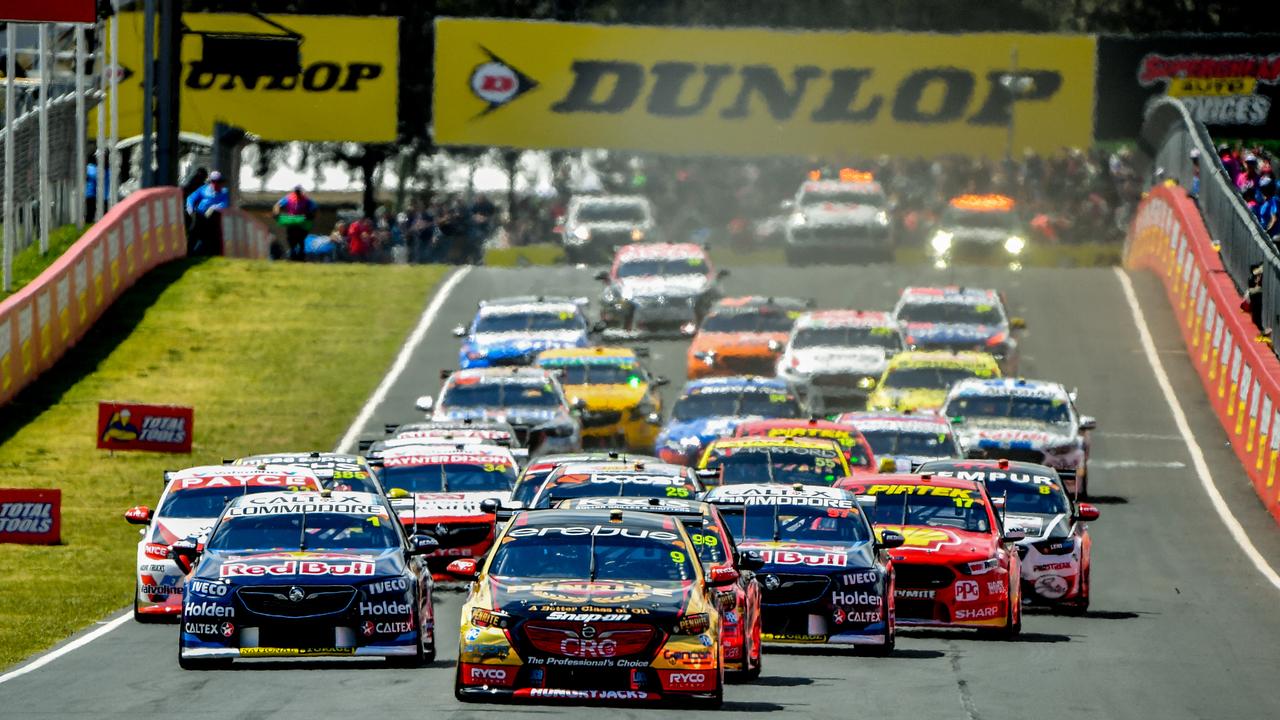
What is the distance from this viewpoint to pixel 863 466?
2794 centimetres

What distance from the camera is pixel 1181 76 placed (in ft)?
184

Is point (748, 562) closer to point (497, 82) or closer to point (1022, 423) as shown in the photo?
point (1022, 423)

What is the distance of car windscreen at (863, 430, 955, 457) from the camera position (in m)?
29.5

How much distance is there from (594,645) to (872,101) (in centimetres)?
4259

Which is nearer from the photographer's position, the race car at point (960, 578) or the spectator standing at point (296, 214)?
the race car at point (960, 578)

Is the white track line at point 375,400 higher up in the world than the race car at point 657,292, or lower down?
lower down

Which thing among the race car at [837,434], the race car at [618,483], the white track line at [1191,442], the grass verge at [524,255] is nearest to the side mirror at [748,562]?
the race car at [618,483]

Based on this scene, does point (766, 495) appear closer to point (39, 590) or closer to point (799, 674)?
point (799, 674)

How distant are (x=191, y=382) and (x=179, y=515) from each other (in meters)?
18.3

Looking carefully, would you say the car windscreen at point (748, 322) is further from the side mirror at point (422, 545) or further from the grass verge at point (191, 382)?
the side mirror at point (422, 545)

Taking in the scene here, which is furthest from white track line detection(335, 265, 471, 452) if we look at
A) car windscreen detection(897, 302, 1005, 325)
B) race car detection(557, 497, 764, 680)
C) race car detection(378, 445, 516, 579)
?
race car detection(557, 497, 764, 680)

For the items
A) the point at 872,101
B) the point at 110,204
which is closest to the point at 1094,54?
the point at 872,101

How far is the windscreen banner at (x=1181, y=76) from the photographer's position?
183 ft

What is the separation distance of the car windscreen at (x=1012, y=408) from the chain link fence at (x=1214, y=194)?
379cm
